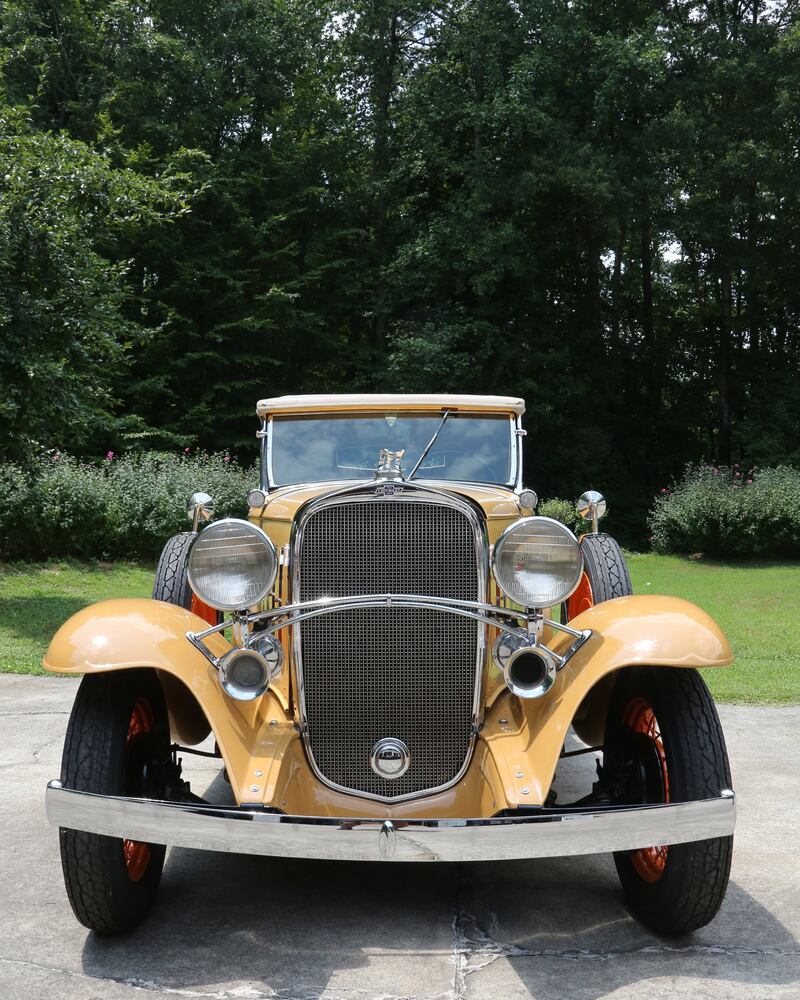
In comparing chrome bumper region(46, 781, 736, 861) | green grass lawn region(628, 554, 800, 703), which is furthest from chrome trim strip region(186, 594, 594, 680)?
green grass lawn region(628, 554, 800, 703)

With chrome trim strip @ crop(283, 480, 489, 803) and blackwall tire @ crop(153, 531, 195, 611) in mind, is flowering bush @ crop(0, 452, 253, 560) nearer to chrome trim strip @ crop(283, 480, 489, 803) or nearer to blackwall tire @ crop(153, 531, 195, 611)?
blackwall tire @ crop(153, 531, 195, 611)

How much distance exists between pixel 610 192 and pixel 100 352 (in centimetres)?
1480

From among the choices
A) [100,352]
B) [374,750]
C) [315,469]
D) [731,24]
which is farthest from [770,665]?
[731,24]

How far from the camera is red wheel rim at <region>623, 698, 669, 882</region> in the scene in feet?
10.6

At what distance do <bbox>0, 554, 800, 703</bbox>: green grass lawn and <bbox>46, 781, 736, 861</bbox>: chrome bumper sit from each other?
437 centimetres

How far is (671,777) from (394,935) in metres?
1.04

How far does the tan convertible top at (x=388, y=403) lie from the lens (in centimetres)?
469

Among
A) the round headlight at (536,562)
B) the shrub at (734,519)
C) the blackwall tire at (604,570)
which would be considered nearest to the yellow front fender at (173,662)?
the round headlight at (536,562)

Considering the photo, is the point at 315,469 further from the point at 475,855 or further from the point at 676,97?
the point at 676,97

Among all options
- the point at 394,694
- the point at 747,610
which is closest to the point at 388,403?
the point at 394,694

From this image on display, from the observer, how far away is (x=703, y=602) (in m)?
12.3

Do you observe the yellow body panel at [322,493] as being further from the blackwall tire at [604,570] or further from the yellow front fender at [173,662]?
the blackwall tire at [604,570]

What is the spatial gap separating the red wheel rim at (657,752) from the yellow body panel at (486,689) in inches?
9.3

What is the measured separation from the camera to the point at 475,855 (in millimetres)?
2803
